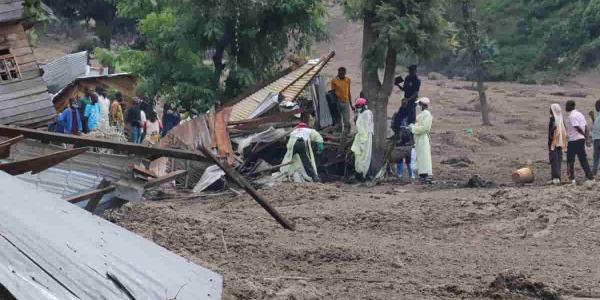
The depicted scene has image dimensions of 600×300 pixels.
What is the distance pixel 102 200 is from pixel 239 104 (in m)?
8.69

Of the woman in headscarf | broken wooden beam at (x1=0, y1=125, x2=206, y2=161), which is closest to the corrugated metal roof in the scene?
the woman in headscarf

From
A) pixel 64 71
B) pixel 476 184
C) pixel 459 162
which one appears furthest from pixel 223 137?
pixel 64 71

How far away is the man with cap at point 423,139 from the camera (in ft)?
56.8

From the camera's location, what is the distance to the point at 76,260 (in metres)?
5.68

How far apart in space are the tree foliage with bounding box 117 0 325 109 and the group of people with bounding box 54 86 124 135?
1.28 m

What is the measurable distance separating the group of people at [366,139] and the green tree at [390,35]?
349 millimetres

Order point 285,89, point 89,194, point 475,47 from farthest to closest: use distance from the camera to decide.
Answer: point 475,47 < point 285,89 < point 89,194

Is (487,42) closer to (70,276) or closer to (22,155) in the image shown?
(22,155)

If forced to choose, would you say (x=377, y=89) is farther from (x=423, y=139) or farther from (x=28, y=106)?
(x=28, y=106)

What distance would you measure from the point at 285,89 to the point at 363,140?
2.61 meters

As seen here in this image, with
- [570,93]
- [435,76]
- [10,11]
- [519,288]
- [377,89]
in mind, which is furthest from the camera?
[435,76]

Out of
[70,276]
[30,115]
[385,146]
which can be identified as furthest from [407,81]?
[70,276]

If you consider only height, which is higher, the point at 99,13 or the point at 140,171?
the point at 99,13

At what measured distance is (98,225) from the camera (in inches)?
285
